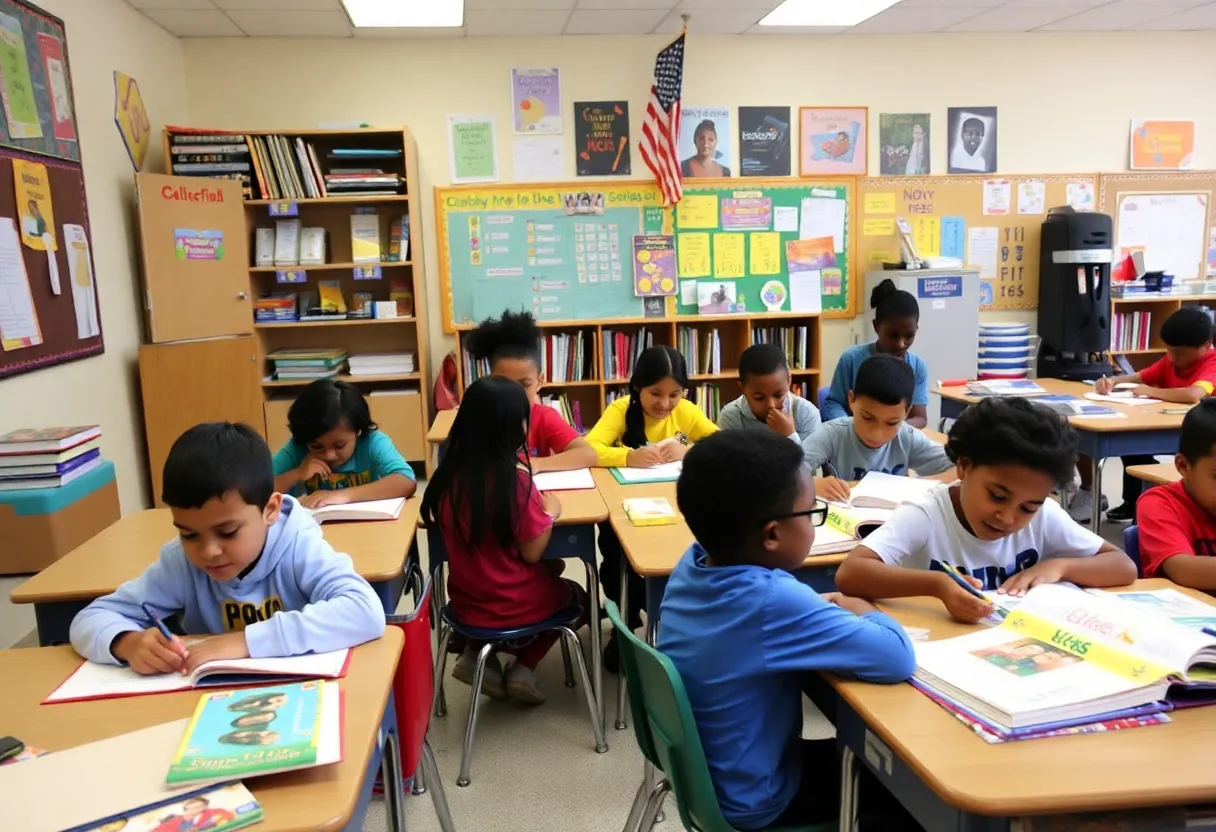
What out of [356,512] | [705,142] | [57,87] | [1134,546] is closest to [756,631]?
[1134,546]

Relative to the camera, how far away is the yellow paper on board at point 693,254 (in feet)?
18.9

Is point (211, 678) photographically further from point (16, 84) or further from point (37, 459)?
point (16, 84)

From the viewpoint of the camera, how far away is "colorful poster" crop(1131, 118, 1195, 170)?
6.05 m

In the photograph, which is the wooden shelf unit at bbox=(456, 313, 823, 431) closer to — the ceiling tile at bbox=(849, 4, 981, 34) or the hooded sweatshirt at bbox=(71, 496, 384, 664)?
the ceiling tile at bbox=(849, 4, 981, 34)

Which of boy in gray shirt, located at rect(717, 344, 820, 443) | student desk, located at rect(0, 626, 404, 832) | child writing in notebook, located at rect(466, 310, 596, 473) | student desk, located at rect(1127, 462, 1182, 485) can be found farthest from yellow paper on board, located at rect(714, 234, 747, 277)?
student desk, located at rect(0, 626, 404, 832)

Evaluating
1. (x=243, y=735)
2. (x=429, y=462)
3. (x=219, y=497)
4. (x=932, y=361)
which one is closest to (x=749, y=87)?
(x=932, y=361)

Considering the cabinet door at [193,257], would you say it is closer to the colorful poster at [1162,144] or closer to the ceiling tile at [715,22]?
the ceiling tile at [715,22]

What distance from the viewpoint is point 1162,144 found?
20.0 feet

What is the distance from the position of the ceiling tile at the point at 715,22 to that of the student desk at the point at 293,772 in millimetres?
4707

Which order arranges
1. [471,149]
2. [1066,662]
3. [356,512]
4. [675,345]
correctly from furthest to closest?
1. [675,345]
2. [471,149]
3. [356,512]
4. [1066,662]

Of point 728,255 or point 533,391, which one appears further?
point 728,255

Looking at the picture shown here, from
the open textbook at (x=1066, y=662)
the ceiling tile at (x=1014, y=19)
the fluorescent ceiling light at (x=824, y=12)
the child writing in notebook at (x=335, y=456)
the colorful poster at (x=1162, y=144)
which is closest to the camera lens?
the open textbook at (x=1066, y=662)

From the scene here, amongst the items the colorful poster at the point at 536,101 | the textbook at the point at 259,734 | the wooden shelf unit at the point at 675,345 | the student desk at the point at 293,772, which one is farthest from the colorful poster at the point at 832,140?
the textbook at the point at 259,734

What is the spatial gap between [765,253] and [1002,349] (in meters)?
1.77
